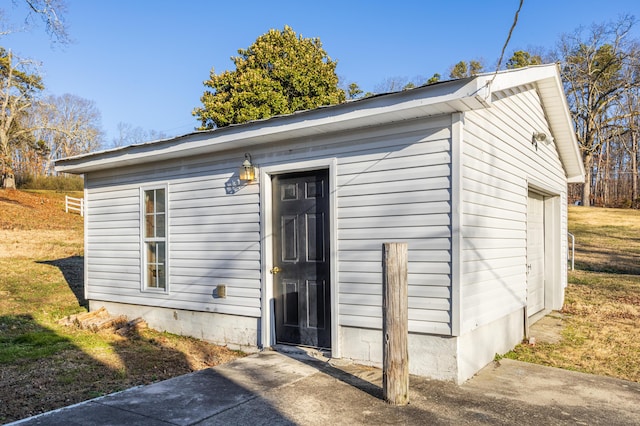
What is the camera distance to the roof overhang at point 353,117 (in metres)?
3.95

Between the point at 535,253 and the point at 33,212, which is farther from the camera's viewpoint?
the point at 33,212

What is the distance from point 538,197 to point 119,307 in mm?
7227

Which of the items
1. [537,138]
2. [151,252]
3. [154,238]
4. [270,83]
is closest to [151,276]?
[151,252]

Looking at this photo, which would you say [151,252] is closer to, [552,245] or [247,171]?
[247,171]

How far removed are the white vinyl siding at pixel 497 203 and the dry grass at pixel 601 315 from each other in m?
0.81

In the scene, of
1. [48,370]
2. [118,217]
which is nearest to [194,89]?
[118,217]

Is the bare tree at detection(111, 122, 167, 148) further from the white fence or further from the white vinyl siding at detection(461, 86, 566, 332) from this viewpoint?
the white vinyl siding at detection(461, 86, 566, 332)

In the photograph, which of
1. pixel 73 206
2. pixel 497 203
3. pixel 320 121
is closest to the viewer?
pixel 320 121

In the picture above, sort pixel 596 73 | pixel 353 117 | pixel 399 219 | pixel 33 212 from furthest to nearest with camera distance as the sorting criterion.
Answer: pixel 596 73 → pixel 33 212 → pixel 399 219 → pixel 353 117

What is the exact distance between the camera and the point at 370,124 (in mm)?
4691

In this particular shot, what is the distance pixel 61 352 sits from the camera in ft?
18.5

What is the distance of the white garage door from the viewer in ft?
23.7

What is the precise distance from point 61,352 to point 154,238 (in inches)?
76.9

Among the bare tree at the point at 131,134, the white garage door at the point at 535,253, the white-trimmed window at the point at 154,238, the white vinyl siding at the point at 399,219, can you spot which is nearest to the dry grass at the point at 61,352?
the white-trimmed window at the point at 154,238
